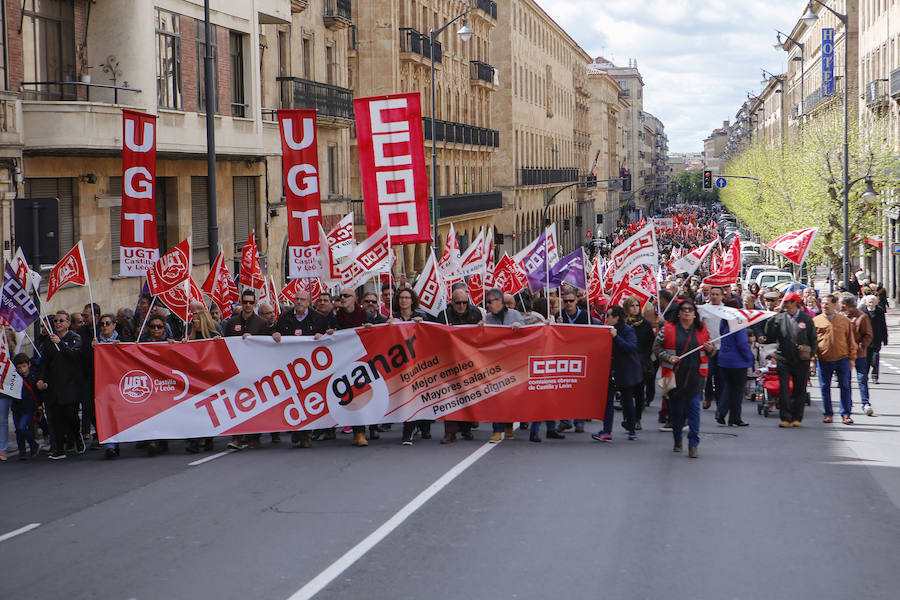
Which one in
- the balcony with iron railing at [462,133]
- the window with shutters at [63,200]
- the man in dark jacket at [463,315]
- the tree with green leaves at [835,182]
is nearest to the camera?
the man in dark jacket at [463,315]

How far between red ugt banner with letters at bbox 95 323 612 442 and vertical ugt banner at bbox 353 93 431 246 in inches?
118

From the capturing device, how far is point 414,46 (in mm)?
48156

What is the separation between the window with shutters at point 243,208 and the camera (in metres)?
30.2

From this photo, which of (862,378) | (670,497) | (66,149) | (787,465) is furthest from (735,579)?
(66,149)

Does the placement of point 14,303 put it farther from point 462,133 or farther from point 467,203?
point 462,133

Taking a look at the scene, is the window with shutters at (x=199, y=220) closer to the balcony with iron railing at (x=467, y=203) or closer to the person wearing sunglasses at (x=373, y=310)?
the person wearing sunglasses at (x=373, y=310)

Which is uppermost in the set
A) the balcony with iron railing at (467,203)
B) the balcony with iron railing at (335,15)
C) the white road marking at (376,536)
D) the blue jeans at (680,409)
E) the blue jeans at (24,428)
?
the balcony with iron railing at (335,15)

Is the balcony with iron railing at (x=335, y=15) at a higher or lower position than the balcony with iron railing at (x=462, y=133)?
higher

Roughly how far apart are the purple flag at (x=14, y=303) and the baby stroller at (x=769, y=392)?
9554 mm

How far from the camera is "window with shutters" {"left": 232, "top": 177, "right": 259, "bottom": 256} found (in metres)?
30.2

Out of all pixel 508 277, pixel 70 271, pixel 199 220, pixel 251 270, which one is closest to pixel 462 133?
pixel 199 220

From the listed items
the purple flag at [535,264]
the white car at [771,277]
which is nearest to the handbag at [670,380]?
the purple flag at [535,264]

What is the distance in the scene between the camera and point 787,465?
11938 mm

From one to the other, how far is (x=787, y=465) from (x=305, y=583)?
19.7 ft
